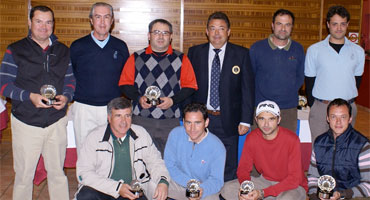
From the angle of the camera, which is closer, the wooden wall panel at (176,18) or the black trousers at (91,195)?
the black trousers at (91,195)

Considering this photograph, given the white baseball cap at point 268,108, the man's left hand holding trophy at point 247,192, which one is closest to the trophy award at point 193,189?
the man's left hand holding trophy at point 247,192

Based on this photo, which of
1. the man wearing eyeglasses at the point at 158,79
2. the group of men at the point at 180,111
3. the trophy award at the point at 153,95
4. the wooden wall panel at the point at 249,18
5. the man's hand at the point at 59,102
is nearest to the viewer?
the group of men at the point at 180,111

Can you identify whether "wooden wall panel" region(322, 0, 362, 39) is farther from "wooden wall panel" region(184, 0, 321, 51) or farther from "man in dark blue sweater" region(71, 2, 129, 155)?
"man in dark blue sweater" region(71, 2, 129, 155)

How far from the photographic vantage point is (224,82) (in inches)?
161

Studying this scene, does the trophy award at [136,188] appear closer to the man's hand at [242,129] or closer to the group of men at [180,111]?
the group of men at [180,111]

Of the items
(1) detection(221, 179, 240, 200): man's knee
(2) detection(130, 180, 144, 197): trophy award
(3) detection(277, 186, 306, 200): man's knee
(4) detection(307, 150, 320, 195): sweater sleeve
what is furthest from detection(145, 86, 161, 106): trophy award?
(4) detection(307, 150, 320, 195): sweater sleeve

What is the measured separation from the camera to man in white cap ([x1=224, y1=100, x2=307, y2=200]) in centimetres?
351

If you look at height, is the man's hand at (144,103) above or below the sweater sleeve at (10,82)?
below

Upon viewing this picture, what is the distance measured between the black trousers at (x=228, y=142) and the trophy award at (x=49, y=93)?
1.58 metres

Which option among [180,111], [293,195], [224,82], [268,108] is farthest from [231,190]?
[224,82]

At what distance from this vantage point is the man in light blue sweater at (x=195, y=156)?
3525 millimetres

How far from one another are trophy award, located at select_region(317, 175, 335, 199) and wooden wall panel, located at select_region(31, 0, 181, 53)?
395 cm

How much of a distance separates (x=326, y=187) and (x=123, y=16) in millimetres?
4389

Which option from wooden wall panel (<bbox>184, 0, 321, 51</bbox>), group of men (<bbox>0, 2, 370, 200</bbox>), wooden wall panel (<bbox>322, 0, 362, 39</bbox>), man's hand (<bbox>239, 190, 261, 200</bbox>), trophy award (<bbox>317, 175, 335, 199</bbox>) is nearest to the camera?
trophy award (<bbox>317, 175, 335, 199</bbox>)
